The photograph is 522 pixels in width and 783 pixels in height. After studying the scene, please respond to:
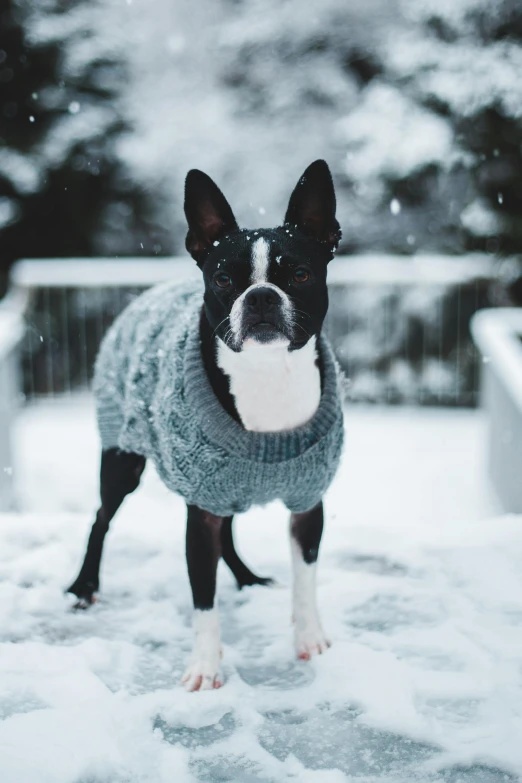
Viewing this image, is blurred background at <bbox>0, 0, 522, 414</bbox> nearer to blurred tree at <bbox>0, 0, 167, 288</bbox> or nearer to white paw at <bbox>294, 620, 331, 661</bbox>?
blurred tree at <bbox>0, 0, 167, 288</bbox>

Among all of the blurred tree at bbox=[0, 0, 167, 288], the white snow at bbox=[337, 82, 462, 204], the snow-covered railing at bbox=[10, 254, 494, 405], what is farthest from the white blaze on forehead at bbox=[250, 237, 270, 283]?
the blurred tree at bbox=[0, 0, 167, 288]

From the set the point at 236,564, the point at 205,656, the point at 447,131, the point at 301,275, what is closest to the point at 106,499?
the point at 236,564

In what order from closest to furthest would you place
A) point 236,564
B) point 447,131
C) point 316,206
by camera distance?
1. point 316,206
2. point 236,564
3. point 447,131

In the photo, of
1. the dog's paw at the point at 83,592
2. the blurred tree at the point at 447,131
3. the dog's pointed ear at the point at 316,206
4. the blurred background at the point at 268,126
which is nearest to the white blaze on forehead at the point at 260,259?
the dog's pointed ear at the point at 316,206

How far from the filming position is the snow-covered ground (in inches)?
68.7

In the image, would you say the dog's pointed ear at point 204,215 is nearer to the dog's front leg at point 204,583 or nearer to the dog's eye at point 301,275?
the dog's eye at point 301,275

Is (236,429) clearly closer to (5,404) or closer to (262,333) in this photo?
(262,333)

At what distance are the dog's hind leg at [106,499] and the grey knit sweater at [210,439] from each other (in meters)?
0.20

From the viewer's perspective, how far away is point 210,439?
1.99m

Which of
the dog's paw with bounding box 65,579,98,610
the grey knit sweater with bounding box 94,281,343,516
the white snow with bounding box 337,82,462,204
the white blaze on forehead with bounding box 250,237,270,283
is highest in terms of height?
the white snow with bounding box 337,82,462,204

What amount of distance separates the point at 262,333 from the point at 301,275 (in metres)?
0.19

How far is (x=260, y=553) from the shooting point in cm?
295

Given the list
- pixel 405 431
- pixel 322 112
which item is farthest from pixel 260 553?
pixel 322 112

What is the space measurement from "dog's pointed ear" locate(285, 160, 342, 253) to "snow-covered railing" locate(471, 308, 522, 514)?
188 centimetres
